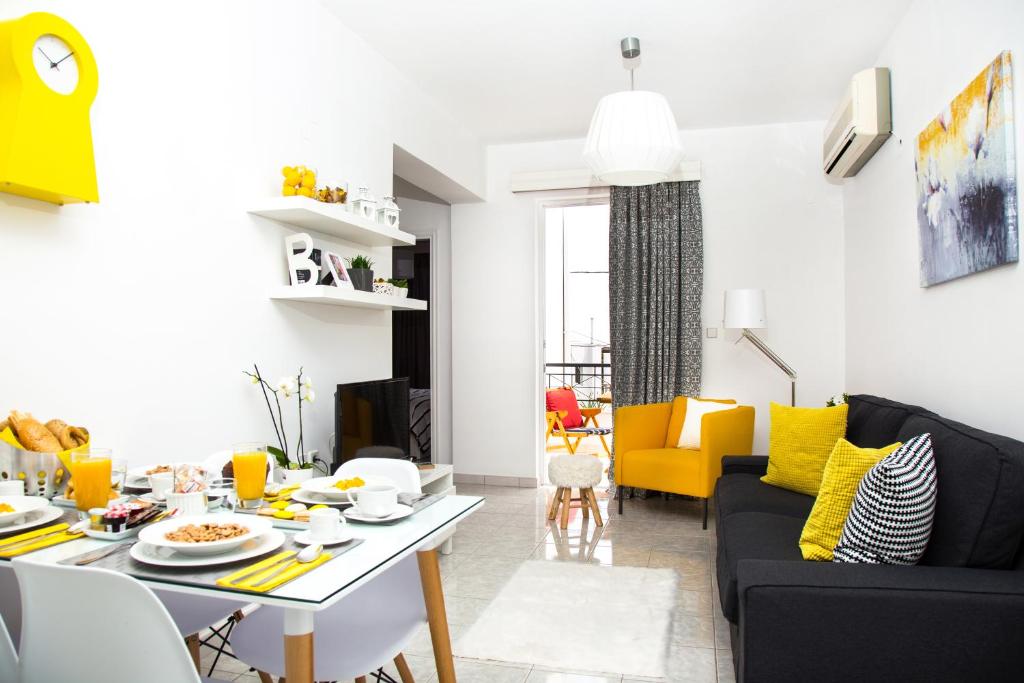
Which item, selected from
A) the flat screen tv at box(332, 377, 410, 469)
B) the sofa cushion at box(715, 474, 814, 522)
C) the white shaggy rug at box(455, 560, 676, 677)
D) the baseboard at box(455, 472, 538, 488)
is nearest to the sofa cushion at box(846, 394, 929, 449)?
the sofa cushion at box(715, 474, 814, 522)

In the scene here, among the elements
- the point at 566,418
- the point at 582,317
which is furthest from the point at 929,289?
the point at 582,317

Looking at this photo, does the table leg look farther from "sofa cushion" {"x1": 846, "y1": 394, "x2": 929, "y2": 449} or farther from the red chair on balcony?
the red chair on balcony

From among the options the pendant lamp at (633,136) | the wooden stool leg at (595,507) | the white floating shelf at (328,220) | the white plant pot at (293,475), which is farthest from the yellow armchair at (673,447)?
the white plant pot at (293,475)

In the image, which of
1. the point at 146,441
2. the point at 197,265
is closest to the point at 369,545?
the point at 146,441

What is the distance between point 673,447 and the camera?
5219 mm

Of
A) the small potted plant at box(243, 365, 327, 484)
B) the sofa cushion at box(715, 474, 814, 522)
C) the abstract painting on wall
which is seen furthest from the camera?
the sofa cushion at box(715, 474, 814, 522)

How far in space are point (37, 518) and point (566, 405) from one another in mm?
5310

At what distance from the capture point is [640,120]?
3.41 m

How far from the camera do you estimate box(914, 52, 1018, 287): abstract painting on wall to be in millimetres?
2465

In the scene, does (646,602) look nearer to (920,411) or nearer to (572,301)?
(920,411)

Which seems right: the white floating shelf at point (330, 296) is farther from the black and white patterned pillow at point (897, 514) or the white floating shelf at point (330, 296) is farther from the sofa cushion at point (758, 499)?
the black and white patterned pillow at point (897, 514)

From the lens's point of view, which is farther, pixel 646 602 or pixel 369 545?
pixel 646 602

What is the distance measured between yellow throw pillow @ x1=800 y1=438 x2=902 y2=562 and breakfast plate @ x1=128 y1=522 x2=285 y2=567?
1.56 m

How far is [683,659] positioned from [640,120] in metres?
2.29
